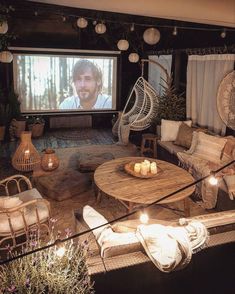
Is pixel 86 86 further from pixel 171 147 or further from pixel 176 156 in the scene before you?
pixel 176 156

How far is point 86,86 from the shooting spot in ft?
27.8

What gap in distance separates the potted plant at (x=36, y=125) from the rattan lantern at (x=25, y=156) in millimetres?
2624

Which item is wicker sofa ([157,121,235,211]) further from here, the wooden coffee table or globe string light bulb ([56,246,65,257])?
globe string light bulb ([56,246,65,257])

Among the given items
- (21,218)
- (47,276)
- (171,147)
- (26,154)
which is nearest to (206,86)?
(171,147)

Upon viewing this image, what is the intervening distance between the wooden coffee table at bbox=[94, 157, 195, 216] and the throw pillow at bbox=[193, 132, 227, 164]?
718 millimetres

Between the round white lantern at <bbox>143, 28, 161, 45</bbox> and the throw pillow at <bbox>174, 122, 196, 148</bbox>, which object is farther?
the throw pillow at <bbox>174, 122, 196, 148</bbox>

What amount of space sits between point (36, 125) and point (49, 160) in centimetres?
304

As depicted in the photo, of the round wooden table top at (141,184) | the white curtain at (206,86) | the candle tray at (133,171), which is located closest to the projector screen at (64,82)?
the white curtain at (206,86)

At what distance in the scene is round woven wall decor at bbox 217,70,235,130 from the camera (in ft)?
15.3

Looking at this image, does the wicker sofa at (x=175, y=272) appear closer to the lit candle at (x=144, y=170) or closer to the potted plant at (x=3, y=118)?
the lit candle at (x=144, y=170)

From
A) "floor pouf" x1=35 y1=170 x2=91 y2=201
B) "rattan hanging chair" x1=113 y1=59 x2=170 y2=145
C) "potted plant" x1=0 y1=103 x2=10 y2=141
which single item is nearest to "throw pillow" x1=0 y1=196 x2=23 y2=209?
"floor pouf" x1=35 y1=170 x2=91 y2=201

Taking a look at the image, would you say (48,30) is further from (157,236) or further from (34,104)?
(157,236)

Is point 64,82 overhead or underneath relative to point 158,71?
underneath

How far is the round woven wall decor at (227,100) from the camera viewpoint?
15.3ft
